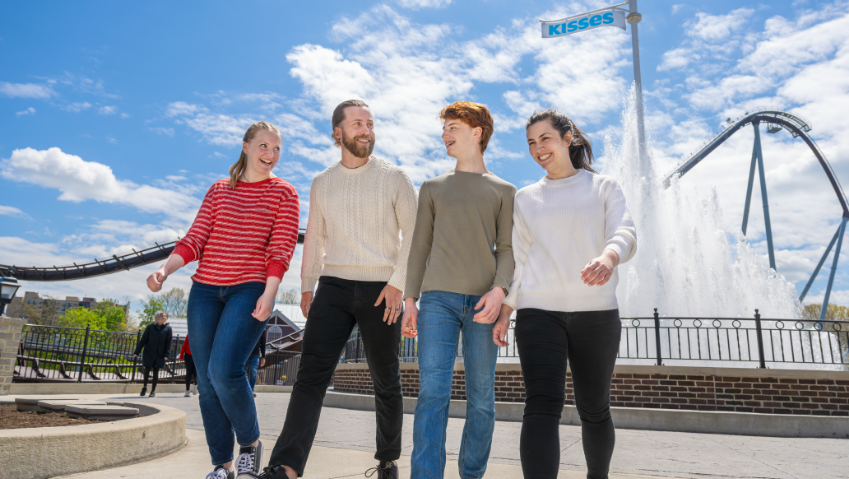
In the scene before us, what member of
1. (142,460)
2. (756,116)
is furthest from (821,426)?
(756,116)

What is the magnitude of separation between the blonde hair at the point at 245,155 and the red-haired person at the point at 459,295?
1.04 m

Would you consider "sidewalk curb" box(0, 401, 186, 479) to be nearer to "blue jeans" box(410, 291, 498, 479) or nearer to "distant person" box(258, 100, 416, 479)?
"distant person" box(258, 100, 416, 479)

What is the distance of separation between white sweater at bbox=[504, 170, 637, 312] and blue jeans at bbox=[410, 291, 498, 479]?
26 cm

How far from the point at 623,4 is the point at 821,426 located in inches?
670

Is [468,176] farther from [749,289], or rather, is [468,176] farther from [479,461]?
[749,289]

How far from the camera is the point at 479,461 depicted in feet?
8.38

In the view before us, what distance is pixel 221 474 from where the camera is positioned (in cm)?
270

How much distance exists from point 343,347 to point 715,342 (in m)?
10.7

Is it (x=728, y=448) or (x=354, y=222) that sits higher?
(x=354, y=222)

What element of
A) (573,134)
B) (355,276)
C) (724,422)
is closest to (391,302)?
(355,276)

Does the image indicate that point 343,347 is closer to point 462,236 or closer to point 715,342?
point 462,236

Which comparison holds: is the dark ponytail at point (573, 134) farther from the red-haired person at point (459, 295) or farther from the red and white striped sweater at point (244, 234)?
A: the red and white striped sweater at point (244, 234)

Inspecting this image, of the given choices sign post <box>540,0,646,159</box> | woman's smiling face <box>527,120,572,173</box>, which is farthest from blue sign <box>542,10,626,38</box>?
woman's smiling face <box>527,120,572,173</box>

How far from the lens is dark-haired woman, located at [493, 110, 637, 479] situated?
2.18 m
